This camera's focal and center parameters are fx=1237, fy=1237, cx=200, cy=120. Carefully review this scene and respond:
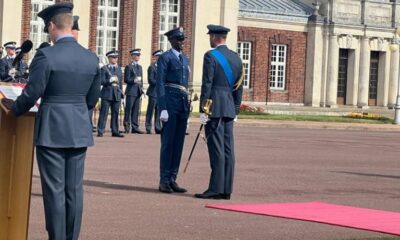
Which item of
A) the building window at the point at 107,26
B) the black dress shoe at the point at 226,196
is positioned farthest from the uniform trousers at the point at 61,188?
the building window at the point at 107,26

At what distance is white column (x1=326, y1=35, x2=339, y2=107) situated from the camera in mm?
56562

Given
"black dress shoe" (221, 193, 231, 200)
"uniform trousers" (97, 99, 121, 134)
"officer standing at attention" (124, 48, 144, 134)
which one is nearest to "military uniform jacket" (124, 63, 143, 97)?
"officer standing at attention" (124, 48, 144, 134)

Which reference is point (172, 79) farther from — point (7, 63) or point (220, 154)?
point (7, 63)

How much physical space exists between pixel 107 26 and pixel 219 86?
28.9 m

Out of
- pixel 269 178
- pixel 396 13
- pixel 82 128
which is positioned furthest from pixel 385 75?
pixel 82 128

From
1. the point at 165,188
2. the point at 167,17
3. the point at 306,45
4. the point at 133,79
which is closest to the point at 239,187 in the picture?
the point at 165,188

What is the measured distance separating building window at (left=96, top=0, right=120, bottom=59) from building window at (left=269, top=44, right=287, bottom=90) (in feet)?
41.4

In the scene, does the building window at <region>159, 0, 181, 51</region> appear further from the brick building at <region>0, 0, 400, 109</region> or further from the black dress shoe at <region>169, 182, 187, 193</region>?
the black dress shoe at <region>169, 182, 187, 193</region>

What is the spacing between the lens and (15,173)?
380 inches

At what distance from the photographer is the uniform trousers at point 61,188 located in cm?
959

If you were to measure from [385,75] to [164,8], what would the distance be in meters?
17.4

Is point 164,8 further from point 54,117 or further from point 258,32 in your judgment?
point 54,117

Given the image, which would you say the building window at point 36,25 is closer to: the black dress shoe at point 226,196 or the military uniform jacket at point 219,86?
the military uniform jacket at point 219,86

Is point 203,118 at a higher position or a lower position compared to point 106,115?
higher
